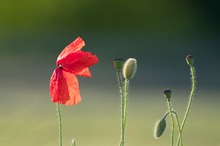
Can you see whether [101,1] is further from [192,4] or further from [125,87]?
[125,87]

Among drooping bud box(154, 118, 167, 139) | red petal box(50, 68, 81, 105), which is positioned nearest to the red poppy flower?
red petal box(50, 68, 81, 105)

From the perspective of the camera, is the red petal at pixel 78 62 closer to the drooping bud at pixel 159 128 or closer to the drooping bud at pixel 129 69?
the drooping bud at pixel 129 69

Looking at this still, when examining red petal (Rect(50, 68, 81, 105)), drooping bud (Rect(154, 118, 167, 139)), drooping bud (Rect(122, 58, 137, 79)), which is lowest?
drooping bud (Rect(154, 118, 167, 139))

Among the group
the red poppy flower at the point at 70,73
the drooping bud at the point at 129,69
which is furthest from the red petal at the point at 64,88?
the drooping bud at the point at 129,69

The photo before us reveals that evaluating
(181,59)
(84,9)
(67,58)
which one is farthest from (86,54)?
(84,9)

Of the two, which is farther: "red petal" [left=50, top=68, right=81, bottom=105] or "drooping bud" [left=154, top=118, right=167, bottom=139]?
"drooping bud" [left=154, top=118, right=167, bottom=139]

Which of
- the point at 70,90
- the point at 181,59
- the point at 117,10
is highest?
the point at 117,10

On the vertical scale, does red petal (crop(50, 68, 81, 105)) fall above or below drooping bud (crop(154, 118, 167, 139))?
above

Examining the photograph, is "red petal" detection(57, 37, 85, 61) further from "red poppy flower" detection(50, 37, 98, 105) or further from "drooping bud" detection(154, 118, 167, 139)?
"drooping bud" detection(154, 118, 167, 139)
